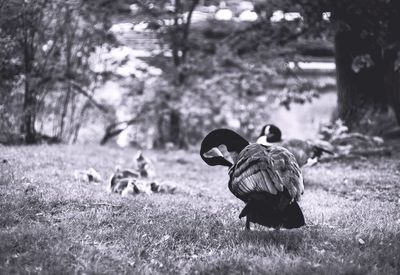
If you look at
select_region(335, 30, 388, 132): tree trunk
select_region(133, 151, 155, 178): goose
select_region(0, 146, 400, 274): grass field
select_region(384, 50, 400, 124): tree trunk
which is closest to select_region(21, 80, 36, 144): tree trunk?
select_region(133, 151, 155, 178): goose

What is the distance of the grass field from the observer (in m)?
4.28

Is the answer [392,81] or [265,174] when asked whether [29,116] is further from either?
[392,81]

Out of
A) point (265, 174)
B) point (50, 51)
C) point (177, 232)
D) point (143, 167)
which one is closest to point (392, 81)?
point (143, 167)

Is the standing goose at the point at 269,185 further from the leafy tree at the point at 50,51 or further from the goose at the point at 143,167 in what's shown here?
the leafy tree at the point at 50,51

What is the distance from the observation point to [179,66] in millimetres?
14984

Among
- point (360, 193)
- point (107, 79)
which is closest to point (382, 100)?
point (360, 193)

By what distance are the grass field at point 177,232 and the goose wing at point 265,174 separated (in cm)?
61

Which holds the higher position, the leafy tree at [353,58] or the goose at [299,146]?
the leafy tree at [353,58]

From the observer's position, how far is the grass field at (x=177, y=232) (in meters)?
4.28

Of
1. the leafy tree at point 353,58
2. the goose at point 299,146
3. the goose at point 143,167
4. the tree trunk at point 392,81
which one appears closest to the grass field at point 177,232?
the goose at point 299,146

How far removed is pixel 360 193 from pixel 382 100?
528 centimetres

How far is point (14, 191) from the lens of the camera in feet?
19.7

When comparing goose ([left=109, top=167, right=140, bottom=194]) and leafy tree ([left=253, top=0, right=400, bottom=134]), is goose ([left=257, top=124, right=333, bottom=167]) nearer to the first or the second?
goose ([left=109, top=167, right=140, bottom=194])

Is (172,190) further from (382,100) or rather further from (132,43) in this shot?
(132,43)
